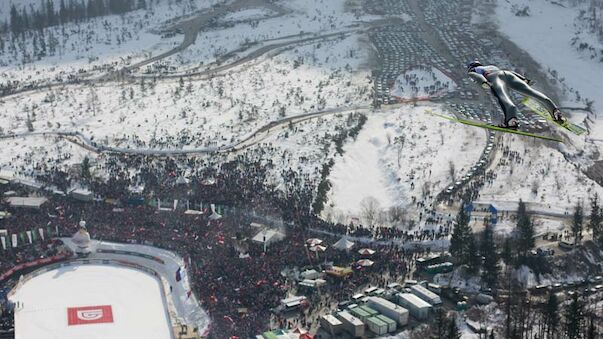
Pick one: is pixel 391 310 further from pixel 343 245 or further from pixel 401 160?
pixel 401 160

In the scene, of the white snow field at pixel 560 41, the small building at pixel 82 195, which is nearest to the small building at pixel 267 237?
the small building at pixel 82 195

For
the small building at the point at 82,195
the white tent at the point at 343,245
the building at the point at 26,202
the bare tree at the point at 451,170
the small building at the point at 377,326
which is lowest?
the small building at the point at 377,326

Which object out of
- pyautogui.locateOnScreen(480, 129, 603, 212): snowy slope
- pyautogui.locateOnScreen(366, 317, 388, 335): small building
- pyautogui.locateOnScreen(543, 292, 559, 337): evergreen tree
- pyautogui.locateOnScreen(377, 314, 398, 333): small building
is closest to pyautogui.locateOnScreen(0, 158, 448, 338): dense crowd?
pyautogui.locateOnScreen(366, 317, 388, 335): small building

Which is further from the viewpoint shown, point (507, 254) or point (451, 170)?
point (451, 170)

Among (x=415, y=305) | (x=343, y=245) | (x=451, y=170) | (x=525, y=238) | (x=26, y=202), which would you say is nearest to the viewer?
(x=415, y=305)

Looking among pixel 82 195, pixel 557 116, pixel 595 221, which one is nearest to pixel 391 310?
pixel 595 221

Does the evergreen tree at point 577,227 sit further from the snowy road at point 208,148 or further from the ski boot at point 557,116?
the ski boot at point 557,116
